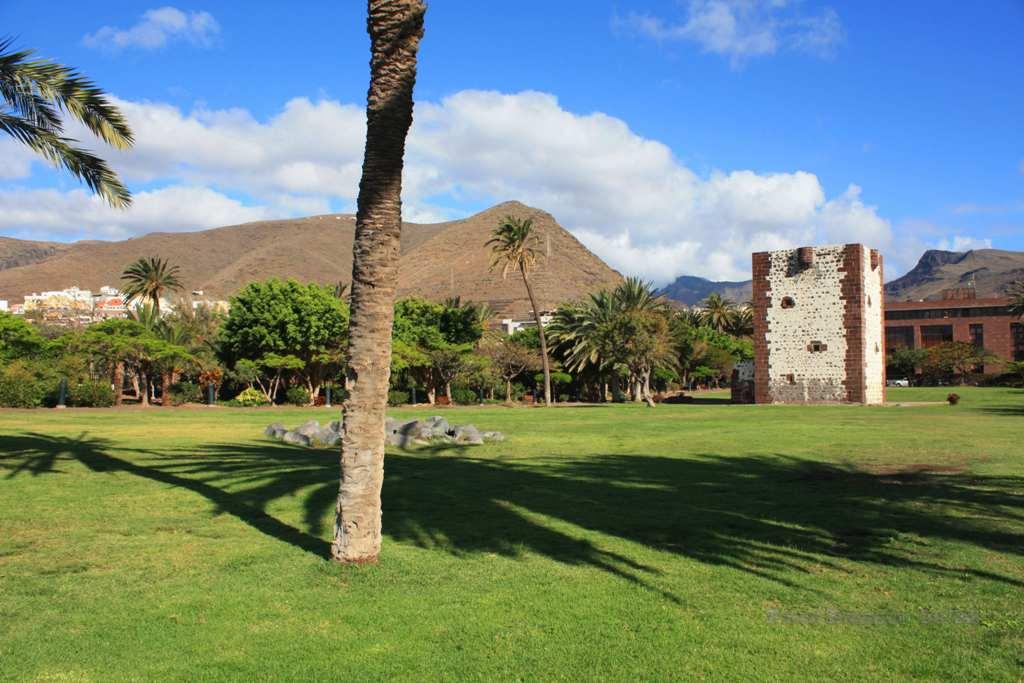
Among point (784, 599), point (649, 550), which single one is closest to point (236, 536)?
Result: point (649, 550)

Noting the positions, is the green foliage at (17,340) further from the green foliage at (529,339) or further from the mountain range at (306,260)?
the mountain range at (306,260)

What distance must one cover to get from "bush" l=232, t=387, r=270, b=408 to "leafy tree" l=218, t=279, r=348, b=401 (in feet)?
4.52

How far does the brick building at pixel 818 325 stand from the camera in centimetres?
4203

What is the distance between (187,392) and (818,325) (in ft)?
112

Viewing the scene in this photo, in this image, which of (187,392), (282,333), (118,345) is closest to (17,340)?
(118,345)

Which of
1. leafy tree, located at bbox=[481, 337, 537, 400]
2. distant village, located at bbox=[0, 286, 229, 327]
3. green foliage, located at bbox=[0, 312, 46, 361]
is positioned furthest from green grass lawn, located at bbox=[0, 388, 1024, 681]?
distant village, located at bbox=[0, 286, 229, 327]

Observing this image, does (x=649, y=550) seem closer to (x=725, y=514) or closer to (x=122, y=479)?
(x=725, y=514)

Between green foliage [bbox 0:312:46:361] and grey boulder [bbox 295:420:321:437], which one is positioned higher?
green foliage [bbox 0:312:46:361]

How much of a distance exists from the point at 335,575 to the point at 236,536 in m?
2.10

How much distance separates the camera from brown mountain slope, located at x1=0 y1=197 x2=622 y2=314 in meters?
132

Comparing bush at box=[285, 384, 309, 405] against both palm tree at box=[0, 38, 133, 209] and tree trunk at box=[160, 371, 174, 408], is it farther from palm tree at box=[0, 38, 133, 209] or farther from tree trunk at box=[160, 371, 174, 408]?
palm tree at box=[0, 38, 133, 209]

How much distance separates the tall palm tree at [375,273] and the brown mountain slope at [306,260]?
112m

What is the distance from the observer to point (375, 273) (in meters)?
7.71

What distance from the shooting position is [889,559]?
786 centimetres
